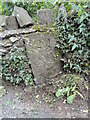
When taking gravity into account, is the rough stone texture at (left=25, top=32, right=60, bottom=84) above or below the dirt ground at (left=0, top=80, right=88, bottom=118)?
above

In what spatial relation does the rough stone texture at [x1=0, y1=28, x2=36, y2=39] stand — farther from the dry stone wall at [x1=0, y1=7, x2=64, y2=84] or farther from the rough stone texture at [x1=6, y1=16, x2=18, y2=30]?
the rough stone texture at [x1=6, y1=16, x2=18, y2=30]

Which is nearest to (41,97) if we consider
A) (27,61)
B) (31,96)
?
(31,96)

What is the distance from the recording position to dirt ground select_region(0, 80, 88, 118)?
248 centimetres

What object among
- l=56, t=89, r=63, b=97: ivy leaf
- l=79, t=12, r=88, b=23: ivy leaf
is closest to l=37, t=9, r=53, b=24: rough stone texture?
l=79, t=12, r=88, b=23: ivy leaf

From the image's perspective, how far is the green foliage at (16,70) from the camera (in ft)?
9.68

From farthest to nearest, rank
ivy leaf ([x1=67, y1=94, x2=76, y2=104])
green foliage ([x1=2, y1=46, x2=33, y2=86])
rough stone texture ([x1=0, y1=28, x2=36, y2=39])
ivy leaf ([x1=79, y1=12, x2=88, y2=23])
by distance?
rough stone texture ([x1=0, y1=28, x2=36, y2=39]) → green foliage ([x1=2, y1=46, x2=33, y2=86]) → ivy leaf ([x1=79, y1=12, x2=88, y2=23]) → ivy leaf ([x1=67, y1=94, x2=76, y2=104])

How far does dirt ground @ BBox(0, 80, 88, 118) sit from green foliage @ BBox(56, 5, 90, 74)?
617 mm

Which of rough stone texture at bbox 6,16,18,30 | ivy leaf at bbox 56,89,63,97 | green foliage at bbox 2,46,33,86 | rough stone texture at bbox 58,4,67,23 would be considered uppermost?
rough stone texture at bbox 58,4,67,23

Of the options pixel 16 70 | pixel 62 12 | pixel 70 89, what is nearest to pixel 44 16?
pixel 62 12

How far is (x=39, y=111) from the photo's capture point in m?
2.54

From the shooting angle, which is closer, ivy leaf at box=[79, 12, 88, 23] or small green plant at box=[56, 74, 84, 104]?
small green plant at box=[56, 74, 84, 104]

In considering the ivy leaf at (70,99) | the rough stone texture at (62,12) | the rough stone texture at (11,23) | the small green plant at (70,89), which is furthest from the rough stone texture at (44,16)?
the ivy leaf at (70,99)

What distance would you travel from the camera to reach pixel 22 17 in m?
3.22

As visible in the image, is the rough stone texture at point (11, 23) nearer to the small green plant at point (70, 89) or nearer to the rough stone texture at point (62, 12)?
the rough stone texture at point (62, 12)
